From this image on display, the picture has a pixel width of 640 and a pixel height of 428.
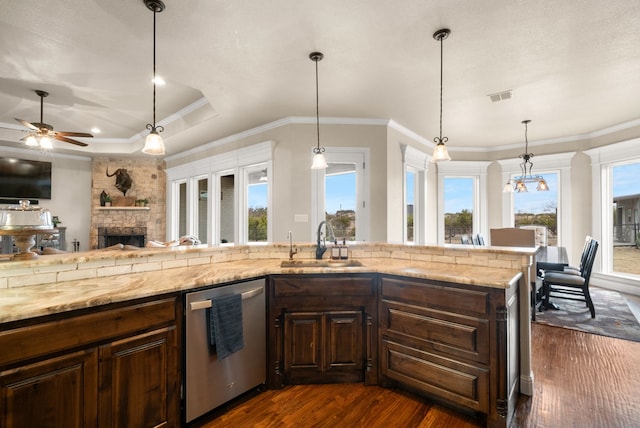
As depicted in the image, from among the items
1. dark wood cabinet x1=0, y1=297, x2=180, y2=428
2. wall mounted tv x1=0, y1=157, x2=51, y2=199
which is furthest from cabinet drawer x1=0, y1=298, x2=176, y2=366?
wall mounted tv x1=0, y1=157, x2=51, y2=199

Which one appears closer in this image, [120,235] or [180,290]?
[180,290]

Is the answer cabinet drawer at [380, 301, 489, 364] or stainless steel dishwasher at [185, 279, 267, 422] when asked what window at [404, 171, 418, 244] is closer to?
cabinet drawer at [380, 301, 489, 364]

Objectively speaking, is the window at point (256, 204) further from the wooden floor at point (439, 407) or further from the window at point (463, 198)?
the window at point (463, 198)

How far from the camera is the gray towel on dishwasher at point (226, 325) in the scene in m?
1.80

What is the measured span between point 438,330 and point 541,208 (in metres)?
5.59

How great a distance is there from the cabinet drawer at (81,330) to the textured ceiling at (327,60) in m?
2.03

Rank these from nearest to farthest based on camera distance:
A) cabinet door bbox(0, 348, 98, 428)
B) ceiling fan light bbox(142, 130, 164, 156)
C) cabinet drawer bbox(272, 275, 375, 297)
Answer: cabinet door bbox(0, 348, 98, 428)
cabinet drawer bbox(272, 275, 375, 297)
ceiling fan light bbox(142, 130, 164, 156)

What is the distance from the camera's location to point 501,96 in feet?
11.8

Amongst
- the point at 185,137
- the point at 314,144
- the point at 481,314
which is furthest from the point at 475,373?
the point at 185,137

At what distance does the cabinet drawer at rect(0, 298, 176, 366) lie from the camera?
1175 millimetres

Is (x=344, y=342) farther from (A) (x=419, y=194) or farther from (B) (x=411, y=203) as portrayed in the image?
(A) (x=419, y=194)

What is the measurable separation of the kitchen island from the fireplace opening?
5.08 metres

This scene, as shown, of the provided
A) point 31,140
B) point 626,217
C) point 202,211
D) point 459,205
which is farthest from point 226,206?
point 626,217

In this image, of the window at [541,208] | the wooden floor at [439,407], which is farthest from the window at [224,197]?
the window at [541,208]
